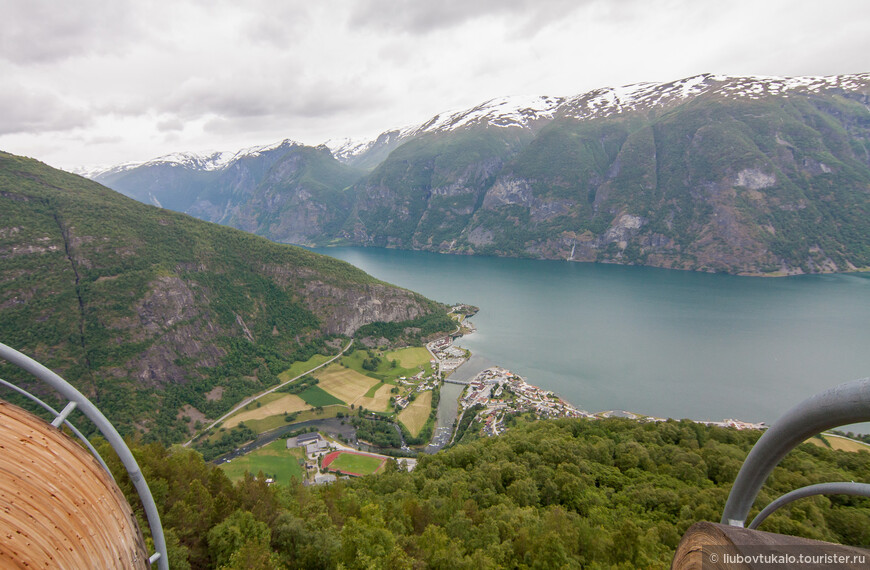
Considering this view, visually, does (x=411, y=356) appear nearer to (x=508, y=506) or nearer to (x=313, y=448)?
(x=313, y=448)

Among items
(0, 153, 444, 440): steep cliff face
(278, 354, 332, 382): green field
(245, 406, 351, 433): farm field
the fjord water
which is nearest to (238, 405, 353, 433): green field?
(245, 406, 351, 433): farm field

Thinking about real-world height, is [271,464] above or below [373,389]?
below

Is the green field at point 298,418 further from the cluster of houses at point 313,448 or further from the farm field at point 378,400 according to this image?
the cluster of houses at point 313,448

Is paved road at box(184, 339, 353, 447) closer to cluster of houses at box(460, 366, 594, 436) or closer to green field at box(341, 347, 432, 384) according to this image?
green field at box(341, 347, 432, 384)

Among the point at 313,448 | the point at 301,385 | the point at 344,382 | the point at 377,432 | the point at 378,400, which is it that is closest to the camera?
the point at 313,448

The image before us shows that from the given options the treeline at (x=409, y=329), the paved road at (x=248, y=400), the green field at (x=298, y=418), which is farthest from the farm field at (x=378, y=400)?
the treeline at (x=409, y=329)

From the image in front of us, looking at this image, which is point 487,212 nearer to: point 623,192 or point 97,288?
point 623,192

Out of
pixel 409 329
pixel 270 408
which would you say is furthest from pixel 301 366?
pixel 409 329
